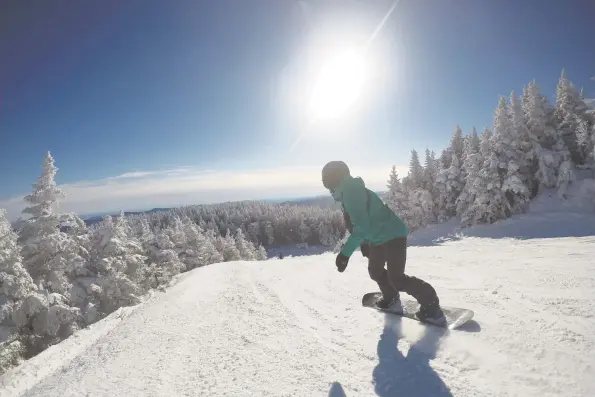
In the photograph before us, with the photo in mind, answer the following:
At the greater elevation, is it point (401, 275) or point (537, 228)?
point (401, 275)

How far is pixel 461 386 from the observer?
2512 millimetres

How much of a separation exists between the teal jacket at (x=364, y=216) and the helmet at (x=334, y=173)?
0.06m

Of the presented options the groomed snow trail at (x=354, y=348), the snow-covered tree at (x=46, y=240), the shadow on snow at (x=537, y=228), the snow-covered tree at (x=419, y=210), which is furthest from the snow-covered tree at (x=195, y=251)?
the groomed snow trail at (x=354, y=348)

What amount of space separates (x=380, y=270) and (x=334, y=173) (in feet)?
5.02

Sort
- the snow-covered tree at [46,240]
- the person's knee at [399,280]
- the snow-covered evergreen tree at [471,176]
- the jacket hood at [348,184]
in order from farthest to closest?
the snow-covered evergreen tree at [471,176], the snow-covered tree at [46,240], the person's knee at [399,280], the jacket hood at [348,184]

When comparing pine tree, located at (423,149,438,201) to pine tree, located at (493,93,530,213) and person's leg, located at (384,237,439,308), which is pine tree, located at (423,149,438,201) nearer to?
pine tree, located at (493,93,530,213)

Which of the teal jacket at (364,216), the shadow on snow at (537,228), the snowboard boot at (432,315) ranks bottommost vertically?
the shadow on snow at (537,228)

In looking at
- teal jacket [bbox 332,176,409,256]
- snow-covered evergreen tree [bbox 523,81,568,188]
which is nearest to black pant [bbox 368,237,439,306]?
teal jacket [bbox 332,176,409,256]

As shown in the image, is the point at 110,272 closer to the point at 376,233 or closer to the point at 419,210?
the point at 376,233

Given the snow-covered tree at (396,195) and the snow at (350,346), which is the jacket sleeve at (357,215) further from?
the snow-covered tree at (396,195)

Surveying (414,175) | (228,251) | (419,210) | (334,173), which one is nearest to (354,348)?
(334,173)

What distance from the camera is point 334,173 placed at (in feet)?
12.5

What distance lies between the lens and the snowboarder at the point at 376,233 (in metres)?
3.70

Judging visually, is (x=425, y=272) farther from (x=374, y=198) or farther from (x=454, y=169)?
(x=454, y=169)
